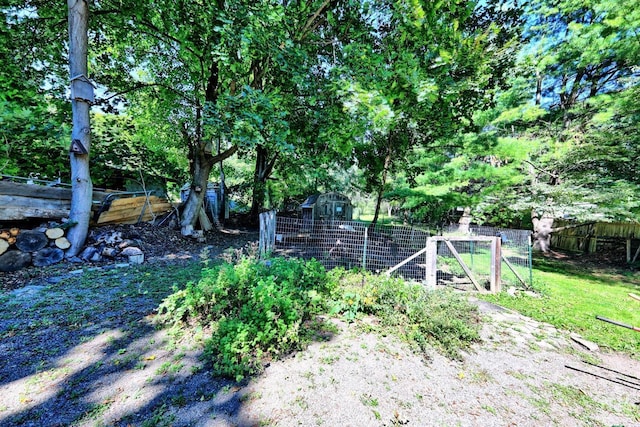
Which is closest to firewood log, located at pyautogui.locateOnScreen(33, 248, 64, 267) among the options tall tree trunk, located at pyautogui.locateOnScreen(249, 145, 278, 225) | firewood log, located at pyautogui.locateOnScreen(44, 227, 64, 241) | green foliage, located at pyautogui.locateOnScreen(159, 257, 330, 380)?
firewood log, located at pyautogui.locateOnScreen(44, 227, 64, 241)

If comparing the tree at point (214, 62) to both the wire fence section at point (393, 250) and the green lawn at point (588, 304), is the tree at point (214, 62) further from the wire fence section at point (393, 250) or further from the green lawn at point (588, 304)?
the green lawn at point (588, 304)

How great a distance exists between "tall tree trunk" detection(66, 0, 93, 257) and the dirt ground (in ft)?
7.36

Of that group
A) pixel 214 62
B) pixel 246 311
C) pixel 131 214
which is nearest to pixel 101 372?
pixel 246 311

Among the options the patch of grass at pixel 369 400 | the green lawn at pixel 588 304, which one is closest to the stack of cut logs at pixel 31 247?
the patch of grass at pixel 369 400

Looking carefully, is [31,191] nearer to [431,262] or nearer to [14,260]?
[14,260]

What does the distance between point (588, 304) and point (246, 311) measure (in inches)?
267

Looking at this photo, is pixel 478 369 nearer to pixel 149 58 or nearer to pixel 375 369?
pixel 375 369

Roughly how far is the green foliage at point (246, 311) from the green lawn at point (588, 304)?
13.0 ft

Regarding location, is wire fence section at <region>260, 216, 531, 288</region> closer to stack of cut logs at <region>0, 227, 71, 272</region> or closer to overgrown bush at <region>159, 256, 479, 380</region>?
overgrown bush at <region>159, 256, 479, 380</region>

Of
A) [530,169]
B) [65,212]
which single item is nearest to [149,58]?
[65,212]

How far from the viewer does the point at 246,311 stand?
2.54 metres

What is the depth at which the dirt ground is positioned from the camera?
1.73 metres

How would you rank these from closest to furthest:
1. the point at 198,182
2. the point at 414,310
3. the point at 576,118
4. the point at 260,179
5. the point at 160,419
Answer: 1. the point at 160,419
2. the point at 414,310
3. the point at 198,182
4. the point at 576,118
5. the point at 260,179

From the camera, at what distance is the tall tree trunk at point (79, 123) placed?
191 inches
